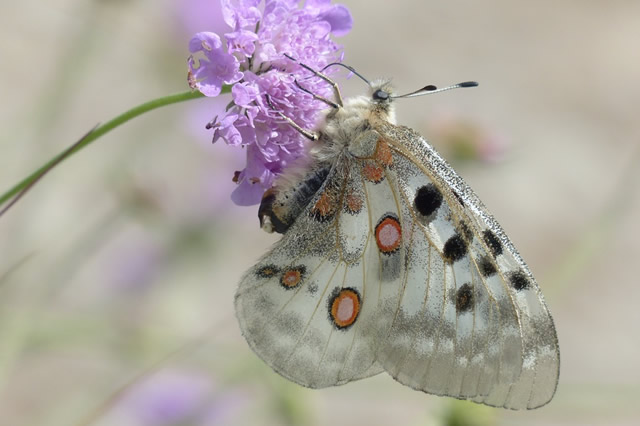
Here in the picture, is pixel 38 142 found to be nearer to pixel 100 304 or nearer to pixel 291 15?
pixel 100 304

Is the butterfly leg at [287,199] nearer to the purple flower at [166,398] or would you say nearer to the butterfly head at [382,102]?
the butterfly head at [382,102]

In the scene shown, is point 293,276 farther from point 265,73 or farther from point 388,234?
point 265,73

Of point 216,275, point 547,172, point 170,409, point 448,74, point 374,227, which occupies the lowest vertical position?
point 170,409

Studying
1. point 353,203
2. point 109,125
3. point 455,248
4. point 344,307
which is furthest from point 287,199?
point 109,125

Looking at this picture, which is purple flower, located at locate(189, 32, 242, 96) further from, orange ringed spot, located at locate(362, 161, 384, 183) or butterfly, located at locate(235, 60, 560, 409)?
orange ringed spot, located at locate(362, 161, 384, 183)

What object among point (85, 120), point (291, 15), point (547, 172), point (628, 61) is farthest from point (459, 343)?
point (628, 61)

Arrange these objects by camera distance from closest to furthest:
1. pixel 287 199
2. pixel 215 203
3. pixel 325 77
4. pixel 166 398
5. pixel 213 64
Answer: pixel 213 64
pixel 325 77
pixel 287 199
pixel 166 398
pixel 215 203
